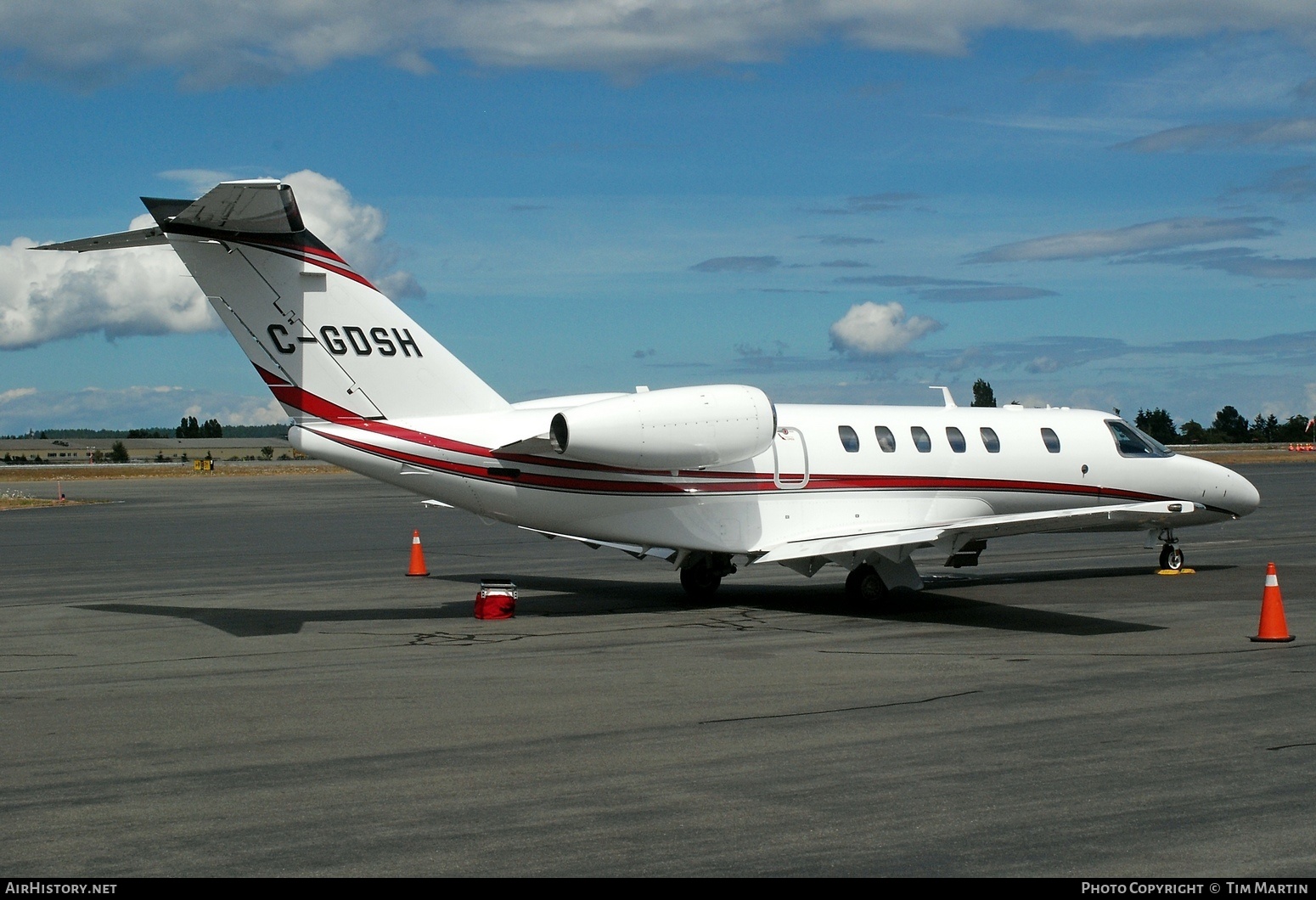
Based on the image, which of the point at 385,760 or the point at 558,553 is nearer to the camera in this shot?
the point at 385,760

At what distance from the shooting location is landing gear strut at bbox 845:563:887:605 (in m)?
17.1

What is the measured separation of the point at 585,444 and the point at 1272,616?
25.4 feet

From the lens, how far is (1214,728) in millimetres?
9055

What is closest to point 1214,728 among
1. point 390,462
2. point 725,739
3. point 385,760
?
point 725,739

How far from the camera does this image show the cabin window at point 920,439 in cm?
1844

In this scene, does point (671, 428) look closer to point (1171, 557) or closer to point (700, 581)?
point (700, 581)

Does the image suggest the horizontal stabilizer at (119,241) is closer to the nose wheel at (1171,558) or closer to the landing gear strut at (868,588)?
the landing gear strut at (868,588)

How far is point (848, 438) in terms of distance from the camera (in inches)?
706

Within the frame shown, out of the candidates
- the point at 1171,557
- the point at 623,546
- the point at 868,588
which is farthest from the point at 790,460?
the point at 1171,557

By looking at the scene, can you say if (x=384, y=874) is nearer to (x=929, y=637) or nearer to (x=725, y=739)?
(x=725, y=739)

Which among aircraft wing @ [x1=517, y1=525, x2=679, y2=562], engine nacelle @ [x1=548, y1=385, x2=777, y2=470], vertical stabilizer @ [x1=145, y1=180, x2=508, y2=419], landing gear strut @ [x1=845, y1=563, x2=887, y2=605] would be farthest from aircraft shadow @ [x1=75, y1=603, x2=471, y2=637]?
Answer: landing gear strut @ [x1=845, y1=563, x2=887, y2=605]

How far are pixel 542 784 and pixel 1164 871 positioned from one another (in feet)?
11.6

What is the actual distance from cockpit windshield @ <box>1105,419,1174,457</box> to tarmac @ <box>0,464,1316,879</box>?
2082 millimetres
